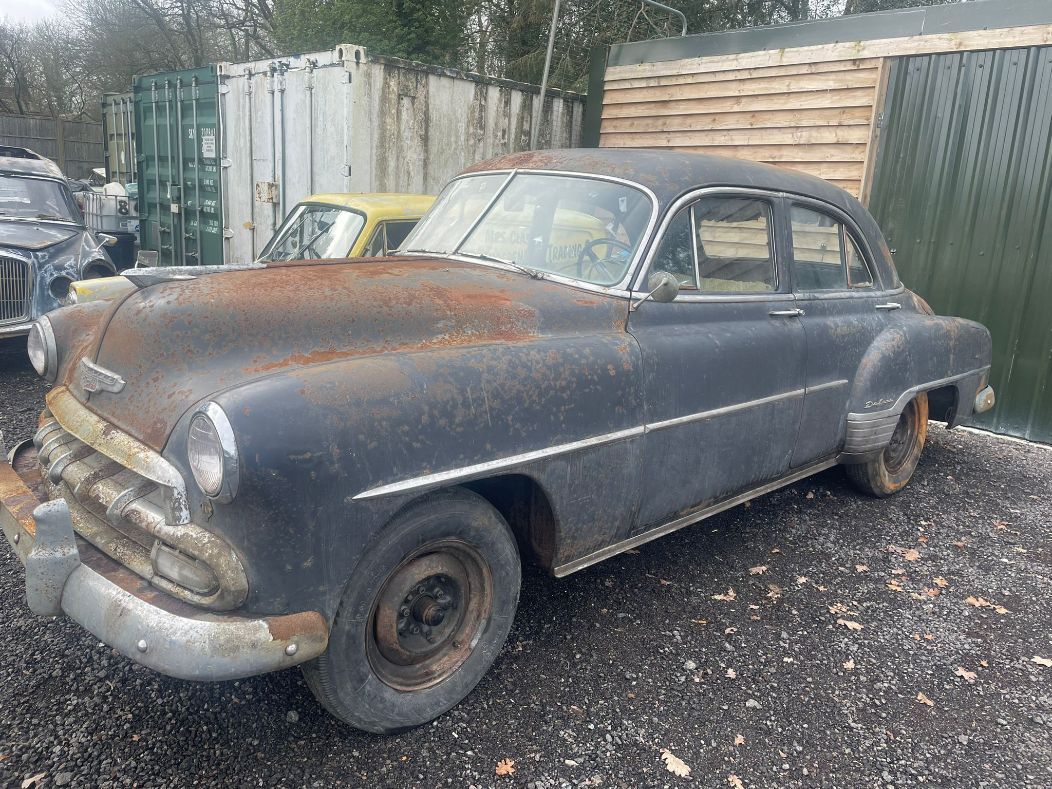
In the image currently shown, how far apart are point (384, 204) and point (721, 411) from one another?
11.9 feet

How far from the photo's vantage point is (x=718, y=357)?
3.45 meters

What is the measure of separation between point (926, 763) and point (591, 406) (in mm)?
1675

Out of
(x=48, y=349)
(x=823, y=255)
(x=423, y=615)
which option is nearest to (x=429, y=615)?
(x=423, y=615)

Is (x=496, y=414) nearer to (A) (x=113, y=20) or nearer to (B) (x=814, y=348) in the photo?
(B) (x=814, y=348)

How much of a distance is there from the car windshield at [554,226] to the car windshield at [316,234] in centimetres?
217

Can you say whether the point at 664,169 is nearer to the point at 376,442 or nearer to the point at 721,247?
the point at 721,247

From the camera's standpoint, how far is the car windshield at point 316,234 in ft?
19.2

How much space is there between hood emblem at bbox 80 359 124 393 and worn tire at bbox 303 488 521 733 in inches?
42.3

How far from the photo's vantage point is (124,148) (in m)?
11.9

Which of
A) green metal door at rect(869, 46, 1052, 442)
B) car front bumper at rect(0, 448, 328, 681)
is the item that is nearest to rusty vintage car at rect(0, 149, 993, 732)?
car front bumper at rect(0, 448, 328, 681)

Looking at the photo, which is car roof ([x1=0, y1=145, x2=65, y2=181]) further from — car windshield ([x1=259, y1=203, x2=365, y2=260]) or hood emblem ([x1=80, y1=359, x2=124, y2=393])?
hood emblem ([x1=80, y1=359, x2=124, y2=393])

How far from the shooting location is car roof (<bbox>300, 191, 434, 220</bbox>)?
5941 millimetres

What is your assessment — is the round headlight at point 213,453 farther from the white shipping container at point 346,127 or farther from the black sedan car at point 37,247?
the white shipping container at point 346,127

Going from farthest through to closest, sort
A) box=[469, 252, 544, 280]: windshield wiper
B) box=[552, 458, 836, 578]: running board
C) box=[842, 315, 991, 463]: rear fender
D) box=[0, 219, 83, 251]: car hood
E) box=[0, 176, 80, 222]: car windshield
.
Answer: box=[0, 176, 80, 222]: car windshield
box=[0, 219, 83, 251]: car hood
box=[842, 315, 991, 463]: rear fender
box=[469, 252, 544, 280]: windshield wiper
box=[552, 458, 836, 578]: running board
